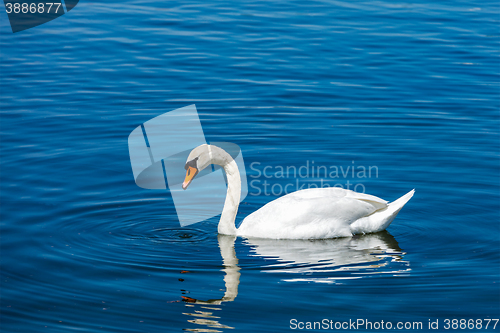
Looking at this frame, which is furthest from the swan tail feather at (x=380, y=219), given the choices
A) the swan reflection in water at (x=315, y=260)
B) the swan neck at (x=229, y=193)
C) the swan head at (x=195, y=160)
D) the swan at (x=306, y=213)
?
the swan head at (x=195, y=160)

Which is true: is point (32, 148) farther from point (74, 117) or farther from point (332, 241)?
point (332, 241)

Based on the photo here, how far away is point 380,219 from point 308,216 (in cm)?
98

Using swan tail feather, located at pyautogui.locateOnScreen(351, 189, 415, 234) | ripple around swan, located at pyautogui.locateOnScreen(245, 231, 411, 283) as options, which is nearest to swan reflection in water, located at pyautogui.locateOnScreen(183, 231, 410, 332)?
ripple around swan, located at pyautogui.locateOnScreen(245, 231, 411, 283)

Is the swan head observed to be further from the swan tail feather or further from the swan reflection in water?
the swan tail feather

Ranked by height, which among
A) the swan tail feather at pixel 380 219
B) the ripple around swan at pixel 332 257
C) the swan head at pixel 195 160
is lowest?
the ripple around swan at pixel 332 257

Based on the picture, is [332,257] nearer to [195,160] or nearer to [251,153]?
[195,160]

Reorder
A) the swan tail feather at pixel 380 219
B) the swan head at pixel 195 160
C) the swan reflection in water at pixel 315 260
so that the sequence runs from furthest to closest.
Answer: the swan tail feather at pixel 380 219 < the swan head at pixel 195 160 < the swan reflection in water at pixel 315 260

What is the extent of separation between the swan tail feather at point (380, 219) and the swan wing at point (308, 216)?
0.09 meters

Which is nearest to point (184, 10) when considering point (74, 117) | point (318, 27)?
point (318, 27)

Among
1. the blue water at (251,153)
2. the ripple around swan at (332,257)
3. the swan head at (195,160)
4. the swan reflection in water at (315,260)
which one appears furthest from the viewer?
the swan head at (195,160)

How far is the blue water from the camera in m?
7.55

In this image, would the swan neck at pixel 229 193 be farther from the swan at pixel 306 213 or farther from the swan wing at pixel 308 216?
the swan wing at pixel 308 216

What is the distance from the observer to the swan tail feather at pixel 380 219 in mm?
9312

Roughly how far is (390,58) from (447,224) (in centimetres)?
962
